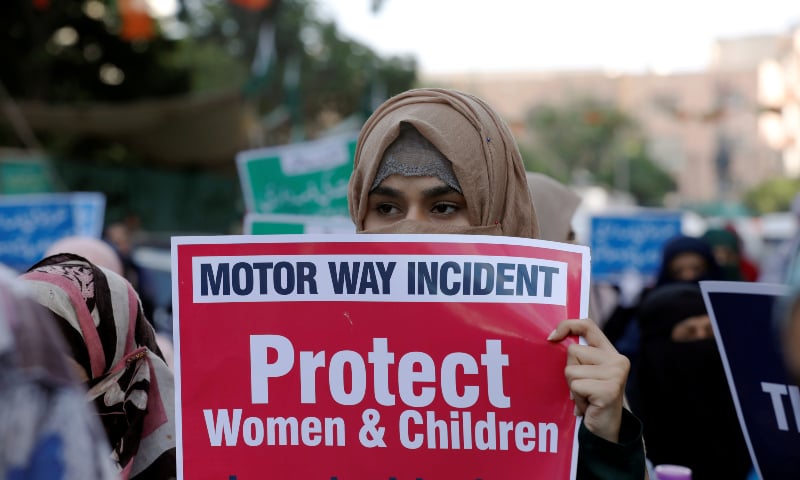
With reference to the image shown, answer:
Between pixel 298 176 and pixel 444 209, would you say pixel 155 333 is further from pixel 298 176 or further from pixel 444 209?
pixel 298 176

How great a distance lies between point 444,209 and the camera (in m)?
1.90

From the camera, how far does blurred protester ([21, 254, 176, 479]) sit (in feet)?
5.54

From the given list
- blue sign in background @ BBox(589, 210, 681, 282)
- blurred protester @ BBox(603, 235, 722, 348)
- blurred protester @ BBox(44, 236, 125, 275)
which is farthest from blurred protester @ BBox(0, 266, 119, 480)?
blue sign in background @ BBox(589, 210, 681, 282)

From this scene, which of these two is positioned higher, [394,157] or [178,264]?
[394,157]

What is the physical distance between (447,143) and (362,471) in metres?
0.60

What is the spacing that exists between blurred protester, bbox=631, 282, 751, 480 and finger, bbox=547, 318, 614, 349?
1.88 meters

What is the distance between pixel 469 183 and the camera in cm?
185

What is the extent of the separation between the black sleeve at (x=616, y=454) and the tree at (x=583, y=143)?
54.3m

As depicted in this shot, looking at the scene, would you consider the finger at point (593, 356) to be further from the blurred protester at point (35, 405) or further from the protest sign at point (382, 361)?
the blurred protester at point (35, 405)

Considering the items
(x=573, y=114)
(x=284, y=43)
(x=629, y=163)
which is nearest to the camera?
(x=284, y=43)

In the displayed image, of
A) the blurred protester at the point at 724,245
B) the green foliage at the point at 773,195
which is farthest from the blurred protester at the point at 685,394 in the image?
the green foliage at the point at 773,195

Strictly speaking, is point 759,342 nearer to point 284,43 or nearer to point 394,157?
point 394,157

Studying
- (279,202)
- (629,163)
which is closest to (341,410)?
(279,202)

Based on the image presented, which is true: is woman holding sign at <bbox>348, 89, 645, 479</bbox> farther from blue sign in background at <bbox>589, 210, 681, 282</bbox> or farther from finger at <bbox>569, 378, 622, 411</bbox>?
blue sign in background at <bbox>589, 210, 681, 282</bbox>
